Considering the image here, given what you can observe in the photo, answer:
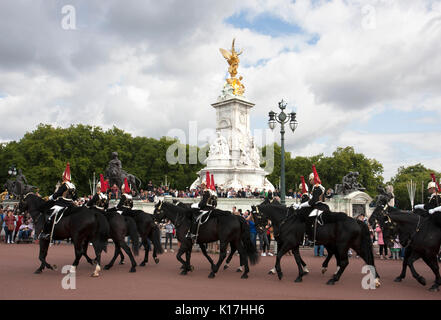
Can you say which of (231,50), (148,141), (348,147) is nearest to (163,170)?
(148,141)

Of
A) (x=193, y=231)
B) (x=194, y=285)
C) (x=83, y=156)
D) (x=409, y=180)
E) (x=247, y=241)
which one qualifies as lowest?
(x=194, y=285)

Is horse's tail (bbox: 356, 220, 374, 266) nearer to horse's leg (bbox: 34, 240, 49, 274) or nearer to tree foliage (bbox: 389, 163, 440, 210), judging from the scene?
horse's leg (bbox: 34, 240, 49, 274)

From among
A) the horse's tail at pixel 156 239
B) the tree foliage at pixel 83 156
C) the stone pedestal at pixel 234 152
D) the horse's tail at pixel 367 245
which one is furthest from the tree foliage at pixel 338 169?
the horse's tail at pixel 367 245

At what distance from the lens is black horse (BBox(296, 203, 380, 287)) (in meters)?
10.3

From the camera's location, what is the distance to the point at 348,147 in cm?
7069

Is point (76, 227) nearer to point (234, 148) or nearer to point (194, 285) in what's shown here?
point (194, 285)

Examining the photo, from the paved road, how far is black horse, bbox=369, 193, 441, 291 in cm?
51

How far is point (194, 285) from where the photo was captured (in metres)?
9.84

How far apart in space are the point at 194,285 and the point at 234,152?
3070 centimetres

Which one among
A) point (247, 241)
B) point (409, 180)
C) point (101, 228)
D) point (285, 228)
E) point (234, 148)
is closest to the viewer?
point (285, 228)

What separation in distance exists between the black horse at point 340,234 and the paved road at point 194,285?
0.75 metres

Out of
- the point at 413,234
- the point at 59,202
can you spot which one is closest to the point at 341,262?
the point at 413,234

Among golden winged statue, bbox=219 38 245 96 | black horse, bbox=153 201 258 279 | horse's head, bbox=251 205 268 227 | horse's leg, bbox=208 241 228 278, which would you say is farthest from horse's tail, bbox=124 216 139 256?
golden winged statue, bbox=219 38 245 96

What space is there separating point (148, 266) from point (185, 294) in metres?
4.98
